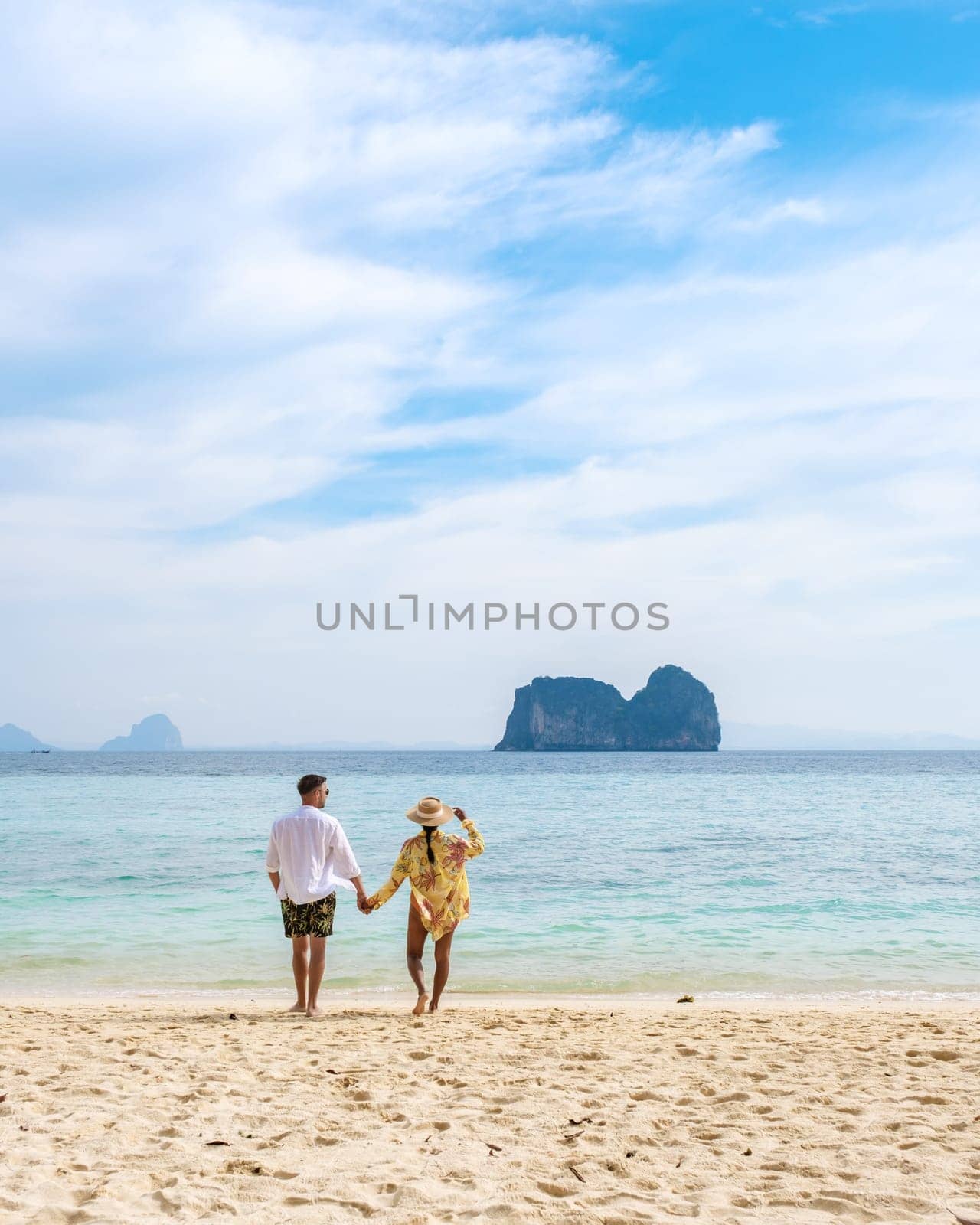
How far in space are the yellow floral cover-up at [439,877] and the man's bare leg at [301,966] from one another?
0.64 m

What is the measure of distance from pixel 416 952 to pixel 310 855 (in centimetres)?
120

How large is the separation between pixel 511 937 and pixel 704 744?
140m

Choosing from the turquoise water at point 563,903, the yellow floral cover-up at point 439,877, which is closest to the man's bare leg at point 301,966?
the yellow floral cover-up at point 439,877

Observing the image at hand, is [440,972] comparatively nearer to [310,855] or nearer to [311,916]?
[311,916]

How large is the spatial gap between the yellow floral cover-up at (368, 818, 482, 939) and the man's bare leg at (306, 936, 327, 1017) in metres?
0.51

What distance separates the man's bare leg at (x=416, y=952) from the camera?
7.11 metres

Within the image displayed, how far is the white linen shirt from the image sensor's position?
6758 mm

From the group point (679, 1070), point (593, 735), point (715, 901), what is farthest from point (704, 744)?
point (679, 1070)

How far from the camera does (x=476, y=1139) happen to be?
416 centimetres

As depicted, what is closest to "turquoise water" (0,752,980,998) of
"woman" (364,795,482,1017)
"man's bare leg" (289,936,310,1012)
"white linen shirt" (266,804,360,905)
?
"man's bare leg" (289,936,310,1012)

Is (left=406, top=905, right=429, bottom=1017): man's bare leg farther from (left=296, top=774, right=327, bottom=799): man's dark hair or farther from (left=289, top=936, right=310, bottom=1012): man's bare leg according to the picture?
(left=296, top=774, right=327, bottom=799): man's dark hair

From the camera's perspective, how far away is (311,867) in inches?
267

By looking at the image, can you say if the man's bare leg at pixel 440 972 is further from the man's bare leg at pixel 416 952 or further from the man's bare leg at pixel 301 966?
the man's bare leg at pixel 301 966

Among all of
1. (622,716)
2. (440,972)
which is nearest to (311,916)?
(440,972)
